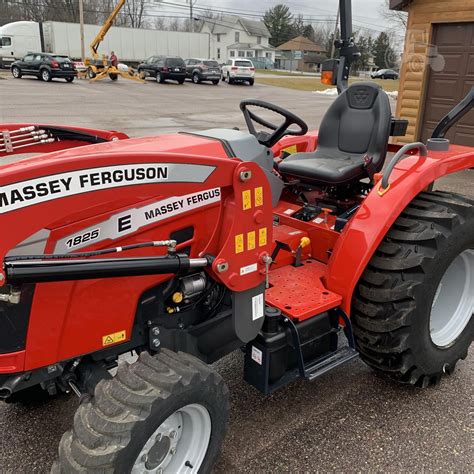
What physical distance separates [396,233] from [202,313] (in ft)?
3.54

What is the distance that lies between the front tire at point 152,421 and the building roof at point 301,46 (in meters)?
79.0

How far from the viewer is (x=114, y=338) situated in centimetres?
188

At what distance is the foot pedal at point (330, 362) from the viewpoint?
92.1 inches

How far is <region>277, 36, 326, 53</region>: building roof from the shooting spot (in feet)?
249

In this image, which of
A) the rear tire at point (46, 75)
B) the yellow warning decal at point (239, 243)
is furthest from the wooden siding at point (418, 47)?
the rear tire at point (46, 75)

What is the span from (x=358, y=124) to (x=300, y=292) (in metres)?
1.41

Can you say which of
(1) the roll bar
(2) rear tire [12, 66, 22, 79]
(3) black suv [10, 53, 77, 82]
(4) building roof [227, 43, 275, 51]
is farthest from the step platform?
(4) building roof [227, 43, 275, 51]

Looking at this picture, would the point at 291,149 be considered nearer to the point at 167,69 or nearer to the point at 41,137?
the point at 41,137

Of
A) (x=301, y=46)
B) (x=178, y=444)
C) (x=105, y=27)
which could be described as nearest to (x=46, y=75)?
(x=105, y=27)

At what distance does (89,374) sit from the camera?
1.93m

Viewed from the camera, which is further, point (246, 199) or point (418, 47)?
point (418, 47)

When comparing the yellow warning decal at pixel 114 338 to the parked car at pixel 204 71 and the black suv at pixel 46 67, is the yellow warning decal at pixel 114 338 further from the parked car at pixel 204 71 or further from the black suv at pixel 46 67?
the parked car at pixel 204 71

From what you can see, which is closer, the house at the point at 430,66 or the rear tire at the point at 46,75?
the house at the point at 430,66

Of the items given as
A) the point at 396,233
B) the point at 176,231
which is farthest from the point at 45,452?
the point at 396,233
